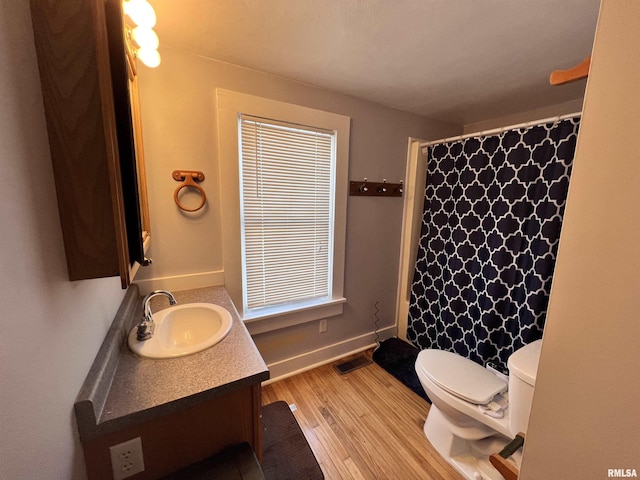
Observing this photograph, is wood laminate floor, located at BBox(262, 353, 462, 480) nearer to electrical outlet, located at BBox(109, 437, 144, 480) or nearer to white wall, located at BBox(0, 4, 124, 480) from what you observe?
electrical outlet, located at BBox(109, 437, 144, 480)

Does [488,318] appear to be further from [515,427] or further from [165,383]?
[165,383]

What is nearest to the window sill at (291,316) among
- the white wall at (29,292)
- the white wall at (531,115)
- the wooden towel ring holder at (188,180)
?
the wooden towel ring holder at (188,180)

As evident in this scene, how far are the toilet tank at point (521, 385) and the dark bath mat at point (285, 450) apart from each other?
0.98 meters

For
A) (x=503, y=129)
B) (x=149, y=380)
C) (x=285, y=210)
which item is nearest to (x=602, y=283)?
(x=149, y=380)

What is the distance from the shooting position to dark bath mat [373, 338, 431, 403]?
1.94 metres

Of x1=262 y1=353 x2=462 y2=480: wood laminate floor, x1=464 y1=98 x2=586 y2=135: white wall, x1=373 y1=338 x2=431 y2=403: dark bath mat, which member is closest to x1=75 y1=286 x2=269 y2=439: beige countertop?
x1=262 y1=353 x2=462 y2=480: wood laminate floor

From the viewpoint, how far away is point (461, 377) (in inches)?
56.0

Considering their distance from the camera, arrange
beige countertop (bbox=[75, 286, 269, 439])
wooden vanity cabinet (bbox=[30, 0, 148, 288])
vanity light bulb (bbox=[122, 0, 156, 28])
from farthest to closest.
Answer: vanity light bulb (bbox=[122, 0, 156, 28])
beige countertop (bbox=[75, 286, 269, 439])
wooden vanity cabinet (bbox=[30, 0, 148, 288])

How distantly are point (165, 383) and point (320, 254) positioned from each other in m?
1.37

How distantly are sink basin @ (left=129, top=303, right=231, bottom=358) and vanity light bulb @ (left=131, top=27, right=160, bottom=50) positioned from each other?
1158 mm

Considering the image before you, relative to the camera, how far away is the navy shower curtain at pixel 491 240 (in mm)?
1538

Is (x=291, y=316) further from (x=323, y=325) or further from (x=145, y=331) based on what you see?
(x=145, y=331)

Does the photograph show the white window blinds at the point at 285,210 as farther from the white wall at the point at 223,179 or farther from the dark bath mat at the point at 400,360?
the dark bath mat at the point at 400,360

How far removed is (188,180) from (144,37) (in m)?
0.66
